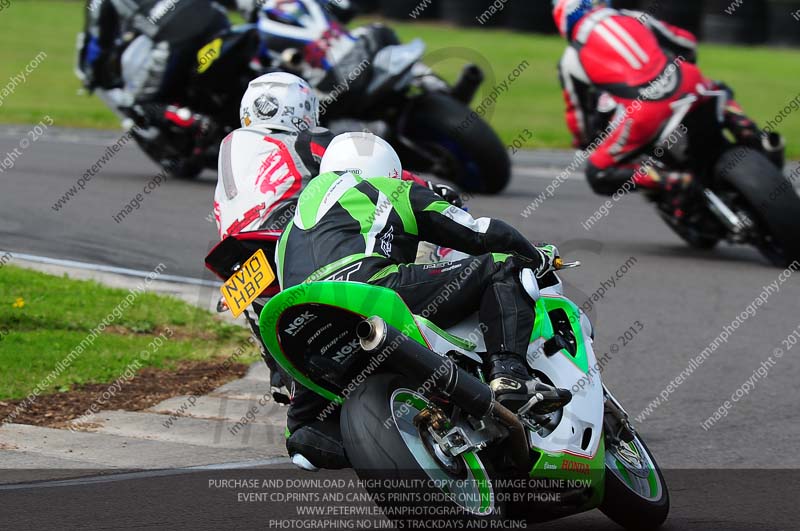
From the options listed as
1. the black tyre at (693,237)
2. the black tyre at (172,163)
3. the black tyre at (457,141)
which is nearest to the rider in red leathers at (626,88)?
the black tyre at (693,237)

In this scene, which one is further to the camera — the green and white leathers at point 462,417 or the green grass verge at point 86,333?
the green grass verge at point 86,333

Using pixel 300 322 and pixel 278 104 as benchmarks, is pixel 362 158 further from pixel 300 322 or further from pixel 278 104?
pixel 278 104

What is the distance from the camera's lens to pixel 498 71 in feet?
79.4

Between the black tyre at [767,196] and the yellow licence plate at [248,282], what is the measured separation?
5.57m

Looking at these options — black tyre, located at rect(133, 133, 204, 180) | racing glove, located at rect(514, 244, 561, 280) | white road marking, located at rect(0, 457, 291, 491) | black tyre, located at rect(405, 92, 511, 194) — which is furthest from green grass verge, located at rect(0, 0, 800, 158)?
racing glove, located at rect(514, 244, 561, 280)

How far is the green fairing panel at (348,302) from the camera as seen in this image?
4.56 metres

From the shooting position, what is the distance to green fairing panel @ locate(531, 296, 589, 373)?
16.8 ft

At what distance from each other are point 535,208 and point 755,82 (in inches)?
496

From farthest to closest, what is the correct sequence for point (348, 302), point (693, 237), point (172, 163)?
point (172, 163) < point (693, 237) < point (348, 302)

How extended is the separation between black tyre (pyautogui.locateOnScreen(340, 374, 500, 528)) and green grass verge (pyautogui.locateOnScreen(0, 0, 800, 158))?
24.6 feet

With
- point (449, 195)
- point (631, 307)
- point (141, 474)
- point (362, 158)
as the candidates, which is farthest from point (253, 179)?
point (631, 307)

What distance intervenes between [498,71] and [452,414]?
19849 millimetres

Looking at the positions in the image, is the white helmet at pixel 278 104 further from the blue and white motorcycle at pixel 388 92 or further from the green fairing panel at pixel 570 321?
the blue and white motorcycle at pixel 388 92

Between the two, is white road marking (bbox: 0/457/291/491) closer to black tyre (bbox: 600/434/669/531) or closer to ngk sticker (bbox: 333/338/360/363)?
ngk sticker (bbox: 333/338/360/363)
